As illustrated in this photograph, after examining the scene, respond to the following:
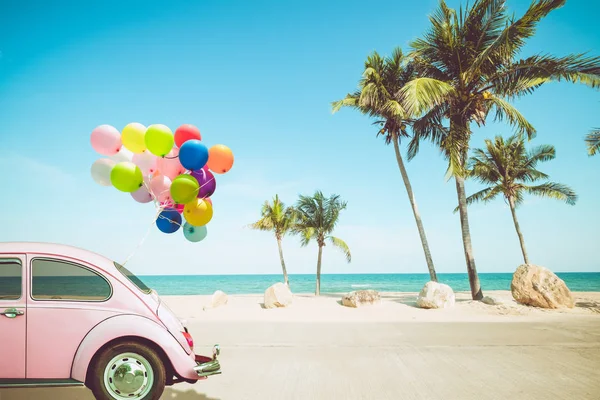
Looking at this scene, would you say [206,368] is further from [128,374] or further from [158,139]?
[158,139]

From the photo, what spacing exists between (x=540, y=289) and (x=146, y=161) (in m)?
14.0

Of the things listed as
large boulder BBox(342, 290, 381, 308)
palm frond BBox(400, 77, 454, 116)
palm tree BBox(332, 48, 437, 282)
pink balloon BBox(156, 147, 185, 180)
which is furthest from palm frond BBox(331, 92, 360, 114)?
pink balloon BBox(156, 147, 185, 180)

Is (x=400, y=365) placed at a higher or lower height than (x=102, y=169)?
lower

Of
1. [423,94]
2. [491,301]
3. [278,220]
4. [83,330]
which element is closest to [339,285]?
[278,220]

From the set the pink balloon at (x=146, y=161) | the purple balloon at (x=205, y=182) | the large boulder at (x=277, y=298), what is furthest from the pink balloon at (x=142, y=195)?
the large boulder at (x=277, y=298)

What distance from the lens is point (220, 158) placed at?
6.84 meters

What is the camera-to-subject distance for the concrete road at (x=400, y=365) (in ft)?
13.3

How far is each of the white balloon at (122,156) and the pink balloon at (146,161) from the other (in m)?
0.09

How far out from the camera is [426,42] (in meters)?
15.0

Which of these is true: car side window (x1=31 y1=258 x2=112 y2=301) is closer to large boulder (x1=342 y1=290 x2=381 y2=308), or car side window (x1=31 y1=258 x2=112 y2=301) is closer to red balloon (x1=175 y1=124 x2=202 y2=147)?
red balloon (x1=175 y1=124 x2=202 y2=147)

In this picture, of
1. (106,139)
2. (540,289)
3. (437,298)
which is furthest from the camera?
(437,298)

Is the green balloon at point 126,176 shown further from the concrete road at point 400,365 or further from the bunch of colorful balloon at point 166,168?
→ the concrete road at point 400,365

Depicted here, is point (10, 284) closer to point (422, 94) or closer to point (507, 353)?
point (507, 353)

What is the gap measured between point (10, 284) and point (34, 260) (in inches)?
12.6
